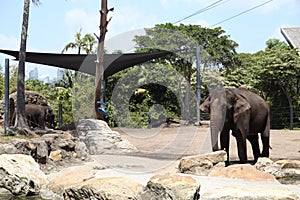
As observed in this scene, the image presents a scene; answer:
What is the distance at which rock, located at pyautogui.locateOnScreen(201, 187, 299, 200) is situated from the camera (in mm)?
4070

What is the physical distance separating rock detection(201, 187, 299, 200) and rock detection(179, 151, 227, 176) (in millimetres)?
1842

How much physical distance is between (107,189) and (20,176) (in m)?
1.81

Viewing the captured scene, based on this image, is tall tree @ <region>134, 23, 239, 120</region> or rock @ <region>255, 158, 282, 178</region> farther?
tall tree @ <region>134, 23, 239, 120</region>

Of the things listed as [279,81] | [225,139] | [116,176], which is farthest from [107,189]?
[279,81]

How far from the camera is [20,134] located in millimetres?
9328

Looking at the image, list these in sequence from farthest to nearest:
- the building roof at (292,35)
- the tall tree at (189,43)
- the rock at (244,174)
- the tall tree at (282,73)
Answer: the tall tree at (189,43) → the building roof at (292,35) → the tall tree at (282,73) → the rock at (244,174)

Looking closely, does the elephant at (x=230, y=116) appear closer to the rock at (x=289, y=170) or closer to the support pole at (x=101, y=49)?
the rock at (x=289, y=170)

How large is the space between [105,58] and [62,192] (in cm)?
754

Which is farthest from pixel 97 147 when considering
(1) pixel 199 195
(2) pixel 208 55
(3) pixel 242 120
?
(2) pixel 208 55

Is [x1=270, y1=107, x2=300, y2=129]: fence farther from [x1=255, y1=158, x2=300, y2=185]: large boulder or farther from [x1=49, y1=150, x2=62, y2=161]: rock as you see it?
[x1=49, y1=150, x2=62, y2=161]: rock

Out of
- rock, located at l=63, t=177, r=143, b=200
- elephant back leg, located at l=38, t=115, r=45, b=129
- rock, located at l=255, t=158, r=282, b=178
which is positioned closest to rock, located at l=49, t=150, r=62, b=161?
rock, located at l=63, t=177, r=143, b=200

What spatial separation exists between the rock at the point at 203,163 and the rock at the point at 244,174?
459mm

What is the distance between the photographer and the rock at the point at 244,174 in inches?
210

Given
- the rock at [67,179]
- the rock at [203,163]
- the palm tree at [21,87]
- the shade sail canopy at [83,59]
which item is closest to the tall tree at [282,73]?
the shade sail canopy at [83,59]
